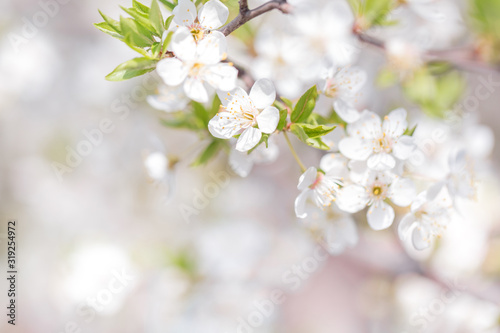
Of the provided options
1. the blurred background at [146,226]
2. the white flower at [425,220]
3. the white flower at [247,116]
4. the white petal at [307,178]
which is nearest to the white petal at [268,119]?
the white flower at [247,116]

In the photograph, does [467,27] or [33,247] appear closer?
[467,27]

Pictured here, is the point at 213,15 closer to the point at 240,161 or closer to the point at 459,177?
the point at 240,161

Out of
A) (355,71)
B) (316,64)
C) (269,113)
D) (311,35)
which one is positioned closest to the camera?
(269,113)

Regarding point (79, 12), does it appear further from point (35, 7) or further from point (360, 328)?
point (360, 328)

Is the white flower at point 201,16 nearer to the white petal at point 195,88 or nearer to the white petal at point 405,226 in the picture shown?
the white petal at point 195,88

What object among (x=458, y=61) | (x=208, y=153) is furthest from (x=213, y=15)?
(x=458, y=61)

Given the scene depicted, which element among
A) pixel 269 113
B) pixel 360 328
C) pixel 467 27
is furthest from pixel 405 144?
pixel 360 328

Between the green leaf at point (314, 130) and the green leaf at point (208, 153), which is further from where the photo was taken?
the green leaf at point (208, 153)
